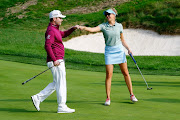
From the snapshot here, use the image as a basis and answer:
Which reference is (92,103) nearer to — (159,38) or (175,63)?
(175,63)

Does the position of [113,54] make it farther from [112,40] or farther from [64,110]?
[64,110]

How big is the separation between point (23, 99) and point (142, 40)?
26095mm

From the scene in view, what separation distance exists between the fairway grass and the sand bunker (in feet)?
64.7

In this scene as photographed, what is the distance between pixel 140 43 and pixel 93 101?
25574 millimetres

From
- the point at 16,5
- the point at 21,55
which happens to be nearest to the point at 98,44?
the point at 21,55

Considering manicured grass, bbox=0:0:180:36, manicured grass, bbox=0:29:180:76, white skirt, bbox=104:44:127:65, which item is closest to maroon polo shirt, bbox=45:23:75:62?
white skirt, bbox=104:44:127:65

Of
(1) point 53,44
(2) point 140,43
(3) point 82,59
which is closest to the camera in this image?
(1) point 53,44

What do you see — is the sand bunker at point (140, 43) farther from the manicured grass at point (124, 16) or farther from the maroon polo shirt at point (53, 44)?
the maroon polo shirt at point (53, 44)

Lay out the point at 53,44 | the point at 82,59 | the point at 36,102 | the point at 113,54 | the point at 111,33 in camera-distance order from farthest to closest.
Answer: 1. the point at 82,59
2. the point at 113,54
3. the point at 111,33
4. the point at 36,102
5. the point at 53,44

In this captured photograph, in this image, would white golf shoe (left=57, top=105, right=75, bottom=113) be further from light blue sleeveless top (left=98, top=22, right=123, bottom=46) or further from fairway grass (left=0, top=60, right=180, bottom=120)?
light blue sleeveless top (left=98, top=22, right=123, bottom=46)

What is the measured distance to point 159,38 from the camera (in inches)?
1373

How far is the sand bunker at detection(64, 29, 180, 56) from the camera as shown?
3278 cm

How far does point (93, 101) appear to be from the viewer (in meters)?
9.23

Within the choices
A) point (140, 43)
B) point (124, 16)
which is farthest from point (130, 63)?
point (124, 16)
